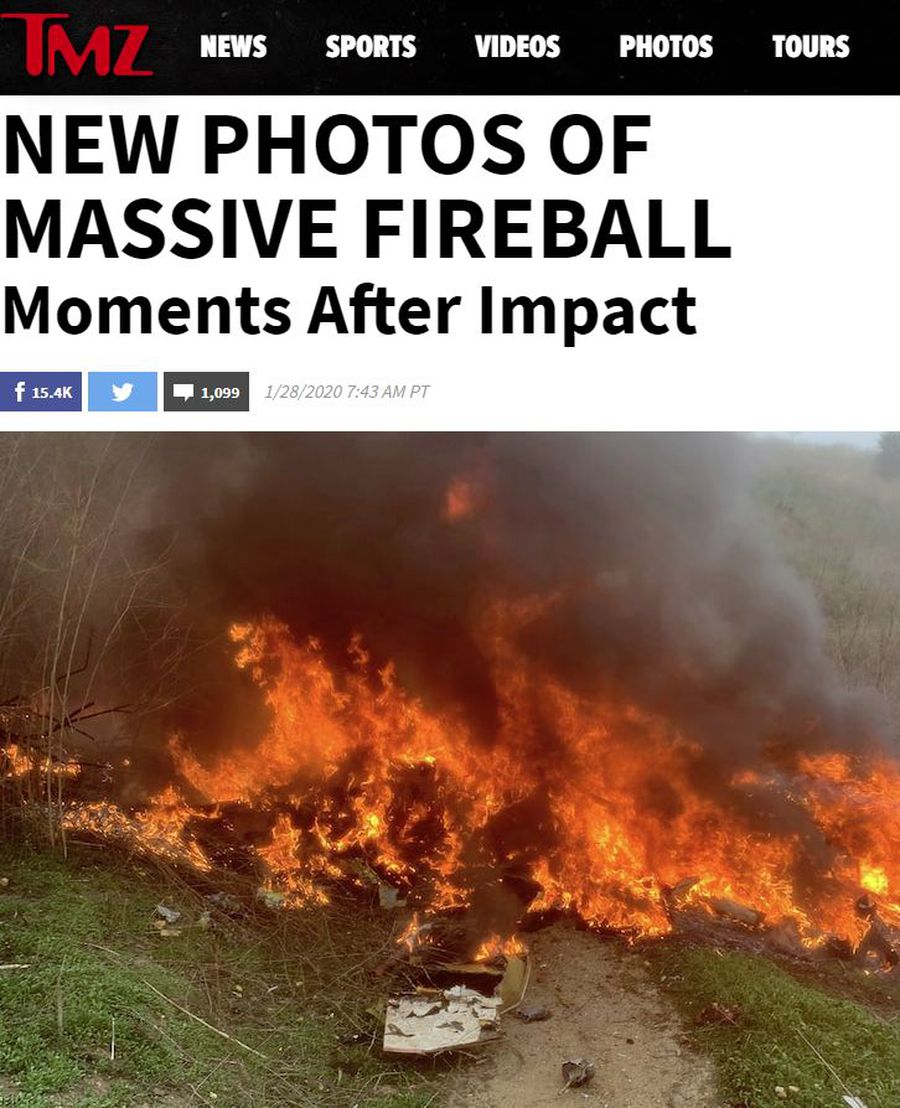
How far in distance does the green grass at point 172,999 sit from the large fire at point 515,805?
0.84m

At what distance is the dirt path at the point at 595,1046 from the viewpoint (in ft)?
21.6

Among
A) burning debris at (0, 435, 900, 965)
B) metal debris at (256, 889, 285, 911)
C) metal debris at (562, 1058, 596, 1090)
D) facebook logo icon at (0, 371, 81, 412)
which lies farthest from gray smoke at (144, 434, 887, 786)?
facebook logo icon at (0, 371, 81, 412)

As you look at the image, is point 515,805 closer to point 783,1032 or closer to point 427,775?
point 427,775

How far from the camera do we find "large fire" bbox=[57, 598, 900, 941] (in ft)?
30.3

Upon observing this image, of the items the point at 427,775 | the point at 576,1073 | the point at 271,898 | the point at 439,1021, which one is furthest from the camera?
the point at 427,775

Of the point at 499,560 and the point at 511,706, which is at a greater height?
the point at 499,560

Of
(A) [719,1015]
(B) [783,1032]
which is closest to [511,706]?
(A) [719,1015]

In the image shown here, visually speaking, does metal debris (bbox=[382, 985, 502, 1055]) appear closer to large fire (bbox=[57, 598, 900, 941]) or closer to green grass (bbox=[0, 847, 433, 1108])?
green grass (bbox=[0, 847, 433, 1108])
